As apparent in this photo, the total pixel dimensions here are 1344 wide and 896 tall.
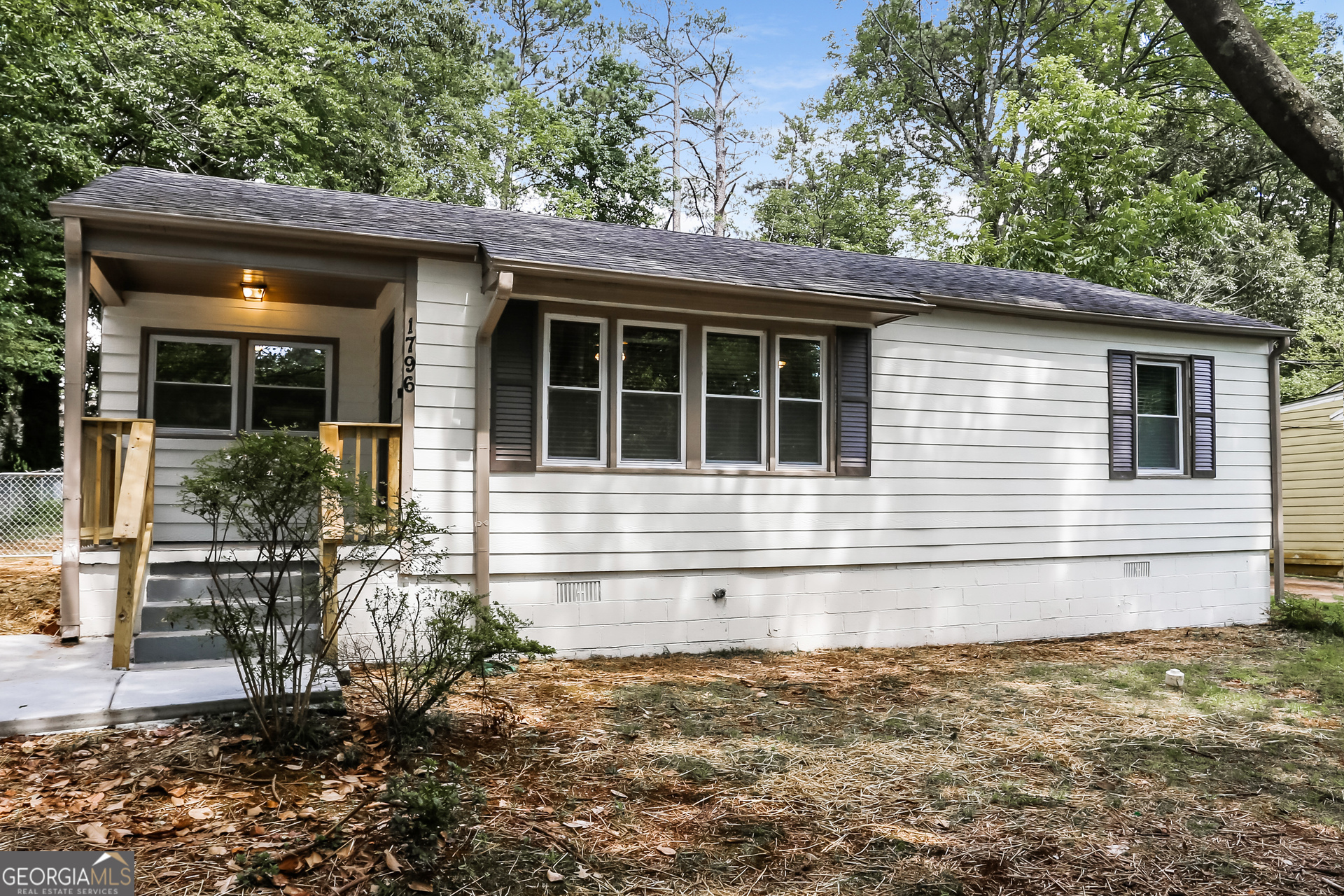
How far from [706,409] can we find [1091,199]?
15.1 metres

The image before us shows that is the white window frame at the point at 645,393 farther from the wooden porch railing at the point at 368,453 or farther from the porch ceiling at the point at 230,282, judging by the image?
the porch ceiling at the point at 230,282

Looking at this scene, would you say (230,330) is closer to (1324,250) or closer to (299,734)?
(299,734)

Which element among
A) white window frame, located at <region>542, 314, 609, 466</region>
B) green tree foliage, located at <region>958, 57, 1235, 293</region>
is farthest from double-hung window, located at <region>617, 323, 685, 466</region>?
green tree foliage, located at <region>958, 57, 1235, 293</region>

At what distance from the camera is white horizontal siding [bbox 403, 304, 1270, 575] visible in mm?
6352

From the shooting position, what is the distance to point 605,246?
7.66 meters

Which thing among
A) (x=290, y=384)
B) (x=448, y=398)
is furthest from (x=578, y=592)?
(x=290, y=384)

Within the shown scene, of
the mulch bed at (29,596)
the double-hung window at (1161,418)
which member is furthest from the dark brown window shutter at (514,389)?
the double-hung window at (1161,418)

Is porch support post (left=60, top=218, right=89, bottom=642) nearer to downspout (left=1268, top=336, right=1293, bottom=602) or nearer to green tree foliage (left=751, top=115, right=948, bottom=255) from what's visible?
downspout (left=1268, top=336, right=1293, bottom=602)

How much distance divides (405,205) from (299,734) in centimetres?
593

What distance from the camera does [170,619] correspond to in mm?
3781

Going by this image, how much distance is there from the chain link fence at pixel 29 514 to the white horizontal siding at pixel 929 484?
7493 millimetres

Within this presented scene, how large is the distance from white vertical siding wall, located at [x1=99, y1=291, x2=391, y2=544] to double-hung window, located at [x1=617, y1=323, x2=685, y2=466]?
92.5 inches

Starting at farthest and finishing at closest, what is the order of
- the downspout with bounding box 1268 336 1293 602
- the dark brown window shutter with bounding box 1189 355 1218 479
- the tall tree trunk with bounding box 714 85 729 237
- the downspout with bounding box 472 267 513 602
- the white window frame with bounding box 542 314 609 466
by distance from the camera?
the tall tree trunk with bounding box 714 85 729 237
the downspout with bounding box 1268 336 1293 602
the dark brown window shutter with bounding box 1189 355 1218 479
the white window frame with bounding box 542 314 609 466
the downspout with bounding box 472 267 513 602

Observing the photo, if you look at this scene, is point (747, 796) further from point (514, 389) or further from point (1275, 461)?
point (1275, 461)
